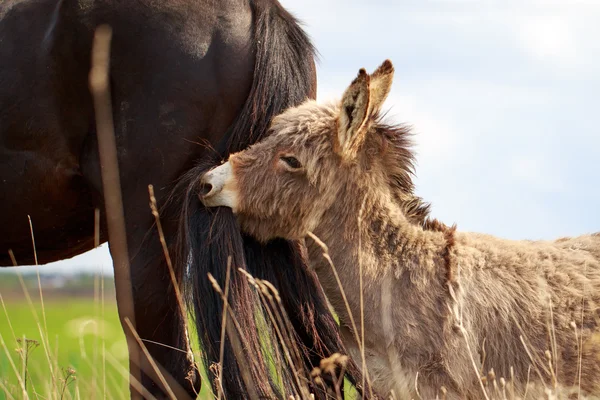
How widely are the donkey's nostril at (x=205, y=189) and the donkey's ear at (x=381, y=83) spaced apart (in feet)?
2.86

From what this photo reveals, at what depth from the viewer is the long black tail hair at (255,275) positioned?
12.3ft

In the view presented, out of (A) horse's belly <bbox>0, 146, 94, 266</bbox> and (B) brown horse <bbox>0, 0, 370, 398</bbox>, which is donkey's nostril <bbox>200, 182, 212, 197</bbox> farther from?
→ (A) horse's belly <bbox>0, 146, 94, 266</bbox>

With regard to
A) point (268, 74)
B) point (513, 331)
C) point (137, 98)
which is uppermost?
point (268, 74)

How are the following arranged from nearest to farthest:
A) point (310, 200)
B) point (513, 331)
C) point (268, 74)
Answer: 1. point (513, 331)
2. point (310, 200)
3. point (268, 74)

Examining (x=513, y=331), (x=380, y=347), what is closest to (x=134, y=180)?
(x=380, y=347)

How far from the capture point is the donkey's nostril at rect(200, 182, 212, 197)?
379cm

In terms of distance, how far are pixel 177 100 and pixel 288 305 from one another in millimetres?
1199

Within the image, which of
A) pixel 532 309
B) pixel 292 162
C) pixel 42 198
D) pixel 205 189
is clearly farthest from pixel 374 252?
pixel 42 198

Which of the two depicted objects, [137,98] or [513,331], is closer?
[513,331]

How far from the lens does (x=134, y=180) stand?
13.1 feet

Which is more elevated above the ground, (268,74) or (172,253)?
(268,74)

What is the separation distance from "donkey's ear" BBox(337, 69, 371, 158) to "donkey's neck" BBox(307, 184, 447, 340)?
230 mm

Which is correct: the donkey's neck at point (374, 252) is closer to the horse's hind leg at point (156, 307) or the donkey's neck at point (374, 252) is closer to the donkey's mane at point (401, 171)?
the donkey's mane at point (401, 171)

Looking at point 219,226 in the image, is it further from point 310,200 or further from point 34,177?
point 34,177
